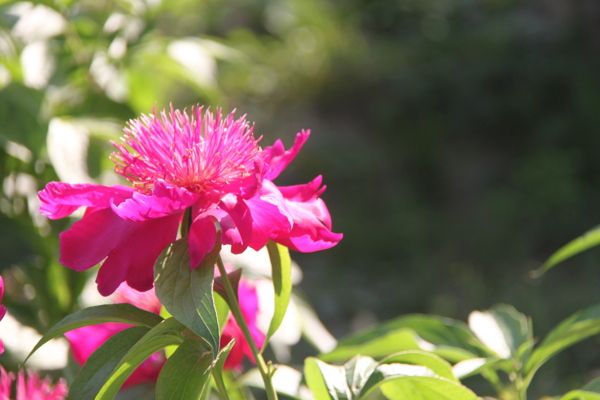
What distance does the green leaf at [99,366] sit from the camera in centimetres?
38

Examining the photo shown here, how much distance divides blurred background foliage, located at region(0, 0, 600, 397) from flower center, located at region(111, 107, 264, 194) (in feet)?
Answer: 1.81

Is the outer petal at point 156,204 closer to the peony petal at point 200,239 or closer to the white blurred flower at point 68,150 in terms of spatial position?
the peony petal at point 200,239

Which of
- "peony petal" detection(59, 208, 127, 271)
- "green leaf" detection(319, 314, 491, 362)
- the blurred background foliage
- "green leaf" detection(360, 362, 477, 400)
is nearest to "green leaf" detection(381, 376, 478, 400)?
"green leaf" detection(360, 362, 477, 400)

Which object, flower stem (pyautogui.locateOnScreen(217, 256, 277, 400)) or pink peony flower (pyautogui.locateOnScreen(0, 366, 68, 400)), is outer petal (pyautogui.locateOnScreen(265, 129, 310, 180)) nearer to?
flower stem (pyautogui.locateOnScreen(217, 256, 277, 400))

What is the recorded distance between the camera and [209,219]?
0.39 metres

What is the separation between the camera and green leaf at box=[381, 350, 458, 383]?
458 millimetres

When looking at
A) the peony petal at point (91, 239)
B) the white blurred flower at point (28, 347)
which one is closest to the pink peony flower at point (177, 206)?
the peony petal at point (91, 239)

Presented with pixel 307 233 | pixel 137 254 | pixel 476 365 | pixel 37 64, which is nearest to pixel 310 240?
pixel 307 233

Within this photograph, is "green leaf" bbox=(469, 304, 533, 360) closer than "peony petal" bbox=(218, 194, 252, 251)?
No

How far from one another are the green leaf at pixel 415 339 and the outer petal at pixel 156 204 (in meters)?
0.25

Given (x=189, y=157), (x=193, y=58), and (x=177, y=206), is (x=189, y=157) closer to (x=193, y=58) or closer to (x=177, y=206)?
(x=177, y=206)

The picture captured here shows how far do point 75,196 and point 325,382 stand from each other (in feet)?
0.70

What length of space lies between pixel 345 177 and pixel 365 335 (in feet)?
7.42

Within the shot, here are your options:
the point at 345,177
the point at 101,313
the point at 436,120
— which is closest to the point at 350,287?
the point at 345,177
